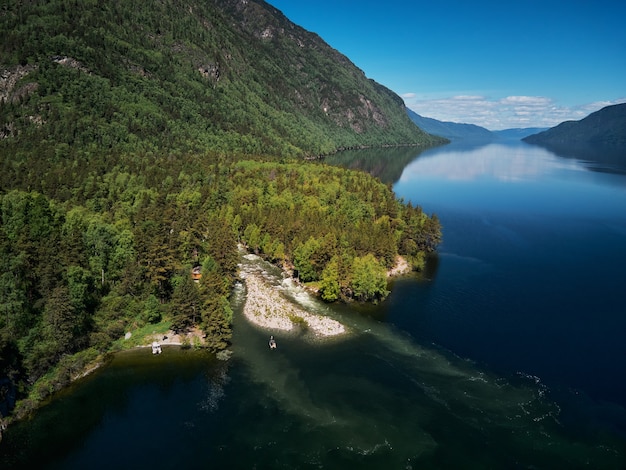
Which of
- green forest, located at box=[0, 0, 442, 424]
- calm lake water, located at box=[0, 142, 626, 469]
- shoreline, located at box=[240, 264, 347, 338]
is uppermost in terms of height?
green forest, located at box=[0, 0, 442, 424]

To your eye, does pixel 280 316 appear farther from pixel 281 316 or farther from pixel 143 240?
pixel 143 240

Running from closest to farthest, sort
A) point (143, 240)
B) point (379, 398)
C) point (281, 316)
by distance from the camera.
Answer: point (379, 398) → point (281, 316) → point (143, 240)

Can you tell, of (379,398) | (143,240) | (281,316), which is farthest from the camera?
(143,240)

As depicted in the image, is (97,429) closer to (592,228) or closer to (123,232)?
(123,232)

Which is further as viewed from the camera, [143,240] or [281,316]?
[143,240]

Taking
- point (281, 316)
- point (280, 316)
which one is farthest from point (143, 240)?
point (281, 316)

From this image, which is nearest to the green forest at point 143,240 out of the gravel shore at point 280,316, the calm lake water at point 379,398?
the calm lake water at point 379,398

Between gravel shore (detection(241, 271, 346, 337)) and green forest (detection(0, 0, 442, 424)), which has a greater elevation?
green forest (detection(0, 0, 442, 424))

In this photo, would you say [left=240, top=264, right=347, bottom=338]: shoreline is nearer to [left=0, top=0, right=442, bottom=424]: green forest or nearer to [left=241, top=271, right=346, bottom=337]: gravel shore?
[left=241, top=271, right=346, bottom=337]: gravel shore

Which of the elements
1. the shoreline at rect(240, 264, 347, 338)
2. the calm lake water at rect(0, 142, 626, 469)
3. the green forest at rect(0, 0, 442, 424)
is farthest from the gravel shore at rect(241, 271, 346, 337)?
the green forest at rect(0, 0, 442, 424)
